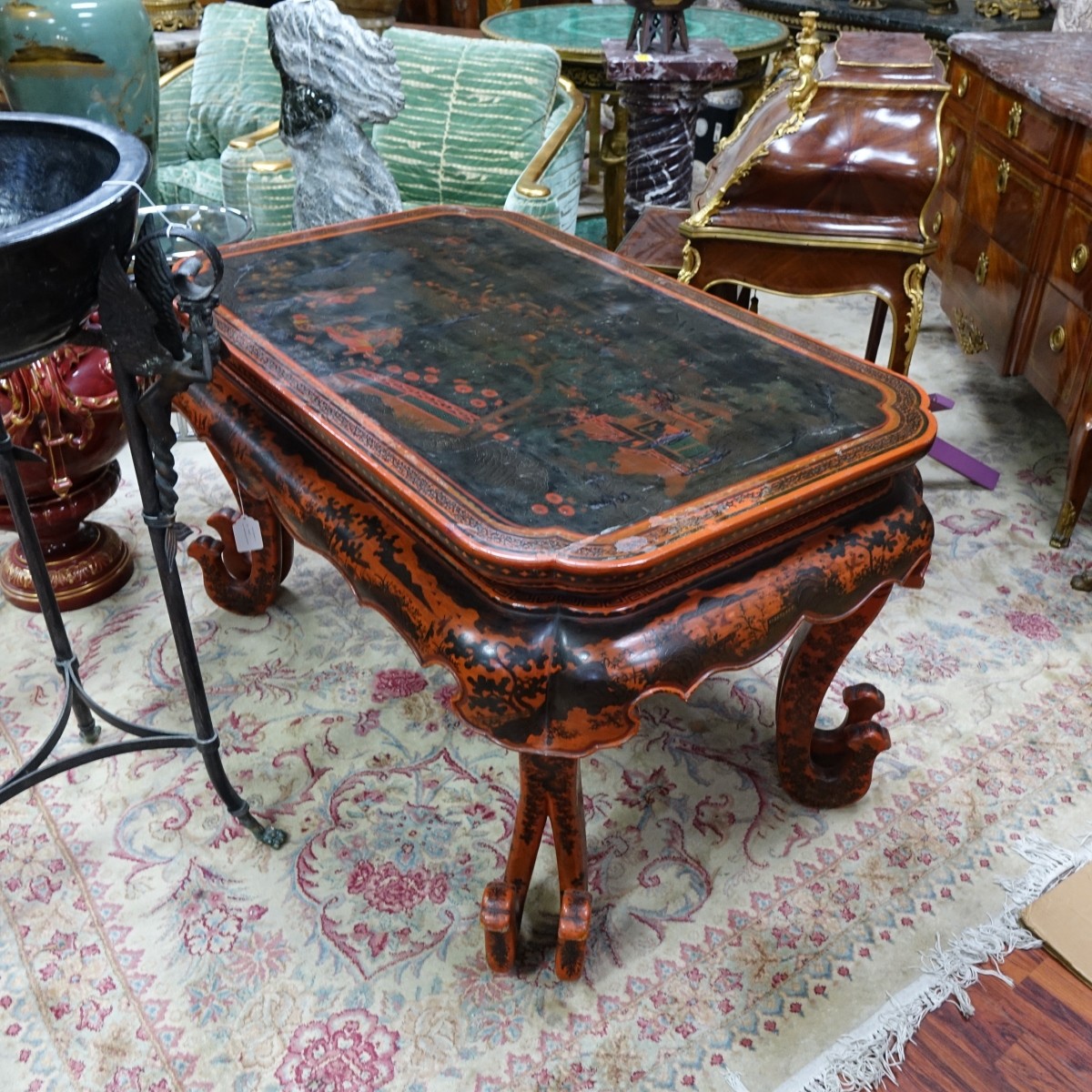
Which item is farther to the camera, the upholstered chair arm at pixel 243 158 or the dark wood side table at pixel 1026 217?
the upholstered chair arm at pixel 243 158

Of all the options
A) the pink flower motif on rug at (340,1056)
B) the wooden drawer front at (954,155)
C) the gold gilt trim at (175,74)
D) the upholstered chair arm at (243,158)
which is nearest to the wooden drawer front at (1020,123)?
the wooden drawer front at (954,155)

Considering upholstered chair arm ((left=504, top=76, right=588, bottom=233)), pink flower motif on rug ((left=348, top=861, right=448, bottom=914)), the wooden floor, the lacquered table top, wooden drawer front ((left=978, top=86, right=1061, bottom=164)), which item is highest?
wooden drawer front ((left=978, top=86, right=1061, bottom=164))

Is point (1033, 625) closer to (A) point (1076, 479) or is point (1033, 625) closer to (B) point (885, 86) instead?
(A) point (1076, 479)

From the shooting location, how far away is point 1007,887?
5.12ft

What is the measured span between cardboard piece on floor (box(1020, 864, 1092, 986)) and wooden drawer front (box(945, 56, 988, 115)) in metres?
2.18

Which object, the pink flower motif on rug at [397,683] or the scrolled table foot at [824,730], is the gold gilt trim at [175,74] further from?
the scrolled table foot at [824,730]

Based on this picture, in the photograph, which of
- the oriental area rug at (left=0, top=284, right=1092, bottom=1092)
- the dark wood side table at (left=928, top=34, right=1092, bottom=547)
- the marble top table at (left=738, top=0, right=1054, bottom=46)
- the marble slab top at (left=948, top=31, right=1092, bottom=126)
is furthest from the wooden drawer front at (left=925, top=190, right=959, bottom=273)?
the marble top table at (left=738, top=0, right=1054, bottom=46)

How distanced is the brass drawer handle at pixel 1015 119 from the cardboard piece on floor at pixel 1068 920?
6.12ft

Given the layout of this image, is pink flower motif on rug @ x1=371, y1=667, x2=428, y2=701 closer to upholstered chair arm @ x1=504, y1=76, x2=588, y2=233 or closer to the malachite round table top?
upholstered chair arm @ x1=504, y1=76, x2=588, y2=233

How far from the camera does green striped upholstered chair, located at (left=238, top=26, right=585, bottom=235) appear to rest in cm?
285

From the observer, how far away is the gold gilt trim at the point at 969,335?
278 centimetres

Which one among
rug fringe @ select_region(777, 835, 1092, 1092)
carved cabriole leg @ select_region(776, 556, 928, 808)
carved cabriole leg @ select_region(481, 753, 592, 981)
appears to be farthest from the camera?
carved cabriole leg @ select_region(776, 556, 928, 808)

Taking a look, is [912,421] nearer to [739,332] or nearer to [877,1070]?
[739,332]

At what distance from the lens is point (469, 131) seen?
2.94 m
